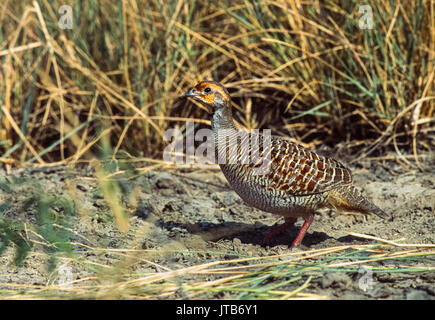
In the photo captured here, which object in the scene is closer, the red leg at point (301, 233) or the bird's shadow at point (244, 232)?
the red leg at point (301, 233)

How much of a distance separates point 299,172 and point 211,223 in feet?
2.90

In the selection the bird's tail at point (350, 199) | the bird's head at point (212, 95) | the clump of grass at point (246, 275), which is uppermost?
the bird's head at point (212, 95)

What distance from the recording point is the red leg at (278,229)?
12.9 ft

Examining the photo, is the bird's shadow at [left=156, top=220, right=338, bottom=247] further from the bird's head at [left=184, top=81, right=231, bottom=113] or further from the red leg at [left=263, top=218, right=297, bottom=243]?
the bird's head at [left=184, top=81, right=231, bottom=113]

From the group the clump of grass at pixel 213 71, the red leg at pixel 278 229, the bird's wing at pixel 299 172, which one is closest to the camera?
the bird's wing at pixel 299 172

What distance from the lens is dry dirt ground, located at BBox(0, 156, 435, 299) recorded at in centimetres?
314

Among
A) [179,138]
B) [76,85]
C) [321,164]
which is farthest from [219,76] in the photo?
[321,164]

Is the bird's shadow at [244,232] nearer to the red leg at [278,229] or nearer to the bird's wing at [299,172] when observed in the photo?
the red leg at [278,229]

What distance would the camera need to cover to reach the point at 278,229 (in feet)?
13.0

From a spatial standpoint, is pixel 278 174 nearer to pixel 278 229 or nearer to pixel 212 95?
pixel 278 229

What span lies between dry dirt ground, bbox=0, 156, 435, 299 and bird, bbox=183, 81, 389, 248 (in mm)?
269

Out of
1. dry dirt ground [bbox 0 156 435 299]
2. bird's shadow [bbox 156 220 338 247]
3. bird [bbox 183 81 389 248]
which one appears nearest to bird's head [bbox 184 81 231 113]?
bird [bbox 183 81 389 248]

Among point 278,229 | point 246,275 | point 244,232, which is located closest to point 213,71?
point 244,232

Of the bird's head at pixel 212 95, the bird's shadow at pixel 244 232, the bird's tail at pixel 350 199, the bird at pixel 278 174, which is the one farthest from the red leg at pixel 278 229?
the bird's head at pixel 212 95
